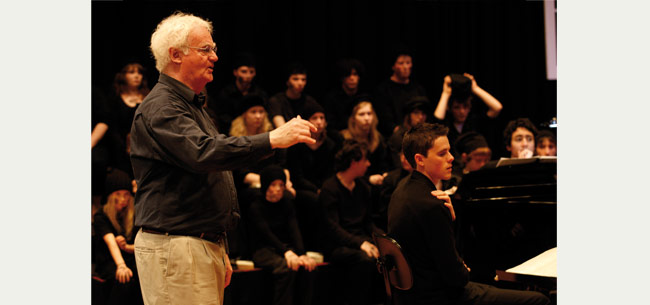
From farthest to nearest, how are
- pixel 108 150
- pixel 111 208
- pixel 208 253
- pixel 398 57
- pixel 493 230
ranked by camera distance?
pixel 398 57
pixel 108 150
pixel 111 208
pixel 493 230
pixel 208 253

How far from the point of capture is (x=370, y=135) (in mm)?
5805

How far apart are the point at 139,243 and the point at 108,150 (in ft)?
10.5

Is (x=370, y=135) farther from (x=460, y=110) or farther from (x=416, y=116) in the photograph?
(x=460, y=110)

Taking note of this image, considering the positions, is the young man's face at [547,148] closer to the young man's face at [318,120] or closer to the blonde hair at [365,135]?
the blonde hair at [365,135]

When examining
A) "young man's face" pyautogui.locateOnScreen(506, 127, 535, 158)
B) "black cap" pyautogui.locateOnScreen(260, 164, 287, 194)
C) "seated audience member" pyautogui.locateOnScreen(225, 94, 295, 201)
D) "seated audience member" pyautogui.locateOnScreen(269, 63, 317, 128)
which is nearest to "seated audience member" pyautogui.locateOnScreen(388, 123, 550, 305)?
"black cap" pyautogui.locateOnScreen(260, 164, 287, 194)

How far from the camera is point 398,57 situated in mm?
6559

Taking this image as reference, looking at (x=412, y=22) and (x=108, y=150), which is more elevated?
(x=412, y=22)

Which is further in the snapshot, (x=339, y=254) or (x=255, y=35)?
(x=255, y=35)

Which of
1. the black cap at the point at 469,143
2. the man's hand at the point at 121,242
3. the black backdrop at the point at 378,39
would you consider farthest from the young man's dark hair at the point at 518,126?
the man's hand at the point at 121,242

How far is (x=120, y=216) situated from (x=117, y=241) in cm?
20

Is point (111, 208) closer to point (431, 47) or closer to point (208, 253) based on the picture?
point (208, 253)

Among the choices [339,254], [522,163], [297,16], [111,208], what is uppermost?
[297,16]

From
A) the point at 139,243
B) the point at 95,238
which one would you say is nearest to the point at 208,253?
the point at 139,243

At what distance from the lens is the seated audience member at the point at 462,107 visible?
5.79 m
